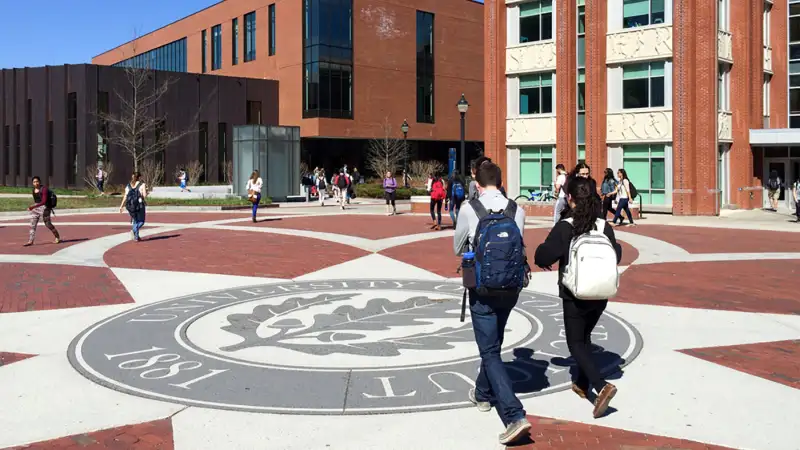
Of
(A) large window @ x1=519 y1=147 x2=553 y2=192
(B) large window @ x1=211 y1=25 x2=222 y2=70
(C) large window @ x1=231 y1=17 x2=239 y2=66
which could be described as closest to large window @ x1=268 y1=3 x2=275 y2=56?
(C) large window @ x1=231 y1=17 x2=239 y2=66

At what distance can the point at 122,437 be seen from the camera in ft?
17.3

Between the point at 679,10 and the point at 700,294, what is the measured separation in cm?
2134

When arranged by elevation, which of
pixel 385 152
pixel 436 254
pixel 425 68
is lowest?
pixel 436 254

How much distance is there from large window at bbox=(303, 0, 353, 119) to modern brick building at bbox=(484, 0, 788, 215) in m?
21.4

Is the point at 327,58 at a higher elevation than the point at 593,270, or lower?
higher

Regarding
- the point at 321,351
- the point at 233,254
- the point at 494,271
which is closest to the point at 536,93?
the point at 233,254

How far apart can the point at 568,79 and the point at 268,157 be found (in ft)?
49.4

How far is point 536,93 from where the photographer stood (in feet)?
112

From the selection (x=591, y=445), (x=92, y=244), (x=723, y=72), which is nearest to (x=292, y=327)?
(x=591, y=445)

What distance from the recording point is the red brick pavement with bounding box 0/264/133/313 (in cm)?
1043

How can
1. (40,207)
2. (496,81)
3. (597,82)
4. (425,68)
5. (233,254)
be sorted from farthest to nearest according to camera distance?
(425,68), (496,81), (597,82), (40,207), (233,254)

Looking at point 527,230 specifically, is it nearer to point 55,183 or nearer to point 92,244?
point 92,244

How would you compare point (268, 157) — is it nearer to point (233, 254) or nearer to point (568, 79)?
point (568, 79)

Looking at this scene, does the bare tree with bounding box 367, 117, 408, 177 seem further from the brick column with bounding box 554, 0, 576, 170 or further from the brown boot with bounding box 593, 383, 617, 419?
the brown boot with bounding box 593, 383, 617, 419
